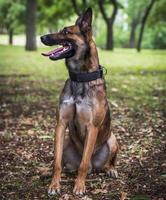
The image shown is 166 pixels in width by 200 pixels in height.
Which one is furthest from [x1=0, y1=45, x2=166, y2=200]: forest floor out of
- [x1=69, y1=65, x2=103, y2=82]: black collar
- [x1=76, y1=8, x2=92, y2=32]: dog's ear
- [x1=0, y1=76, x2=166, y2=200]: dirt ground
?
[x1=76, y1=8, x2=92, y2=32]: dog's ear

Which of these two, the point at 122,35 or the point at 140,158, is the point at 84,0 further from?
the point at 140,158

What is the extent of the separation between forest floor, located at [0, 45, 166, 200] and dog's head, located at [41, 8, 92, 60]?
5.22 feet

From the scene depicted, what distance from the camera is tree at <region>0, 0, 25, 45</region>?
4966 centimetres

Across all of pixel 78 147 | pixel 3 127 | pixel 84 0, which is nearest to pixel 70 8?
pixel 84 0

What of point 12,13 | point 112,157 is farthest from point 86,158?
point 12,13

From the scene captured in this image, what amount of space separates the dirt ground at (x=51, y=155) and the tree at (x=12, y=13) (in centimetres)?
3891

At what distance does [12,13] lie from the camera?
4972 centimetres

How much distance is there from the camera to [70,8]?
47.5m

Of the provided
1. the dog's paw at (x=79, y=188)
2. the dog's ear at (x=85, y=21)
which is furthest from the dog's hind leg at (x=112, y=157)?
the dog's ear at (x=85, y=21)

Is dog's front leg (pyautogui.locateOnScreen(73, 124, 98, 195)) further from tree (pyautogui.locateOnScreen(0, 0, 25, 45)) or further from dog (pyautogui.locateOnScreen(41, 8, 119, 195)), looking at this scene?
tree (pyautogui.locateOnScreen(0, 0, 25, 45))

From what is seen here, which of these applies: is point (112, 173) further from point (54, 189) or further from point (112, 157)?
point (54, 189)

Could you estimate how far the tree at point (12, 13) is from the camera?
49656 mm

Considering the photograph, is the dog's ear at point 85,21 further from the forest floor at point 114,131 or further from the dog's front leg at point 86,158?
the forest floor at point 114,131

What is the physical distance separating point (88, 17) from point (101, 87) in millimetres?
821
